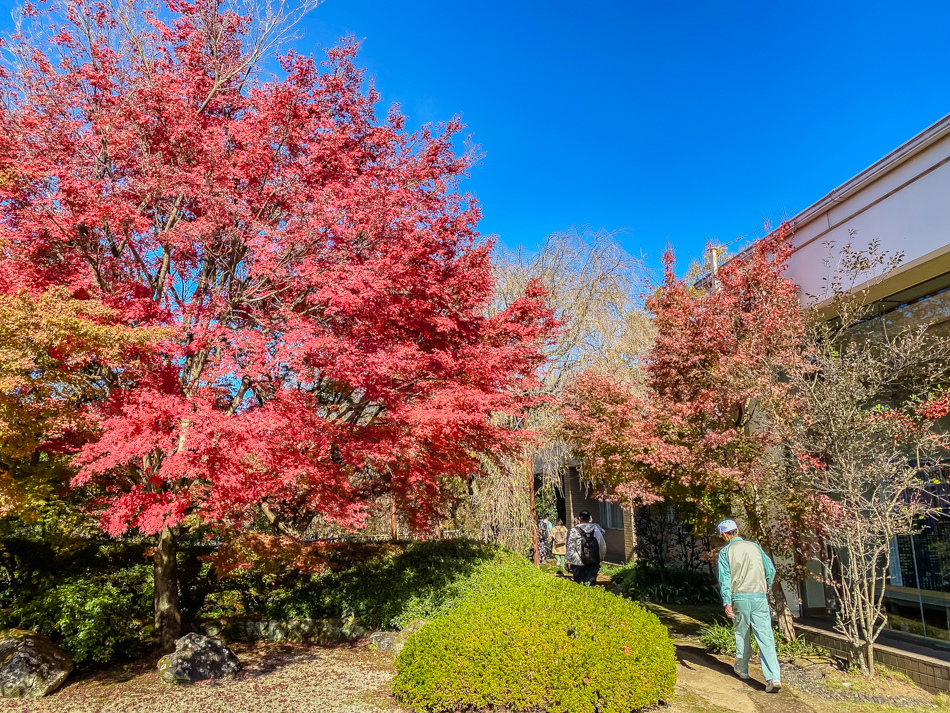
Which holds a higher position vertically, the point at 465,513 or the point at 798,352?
the point at 798,352

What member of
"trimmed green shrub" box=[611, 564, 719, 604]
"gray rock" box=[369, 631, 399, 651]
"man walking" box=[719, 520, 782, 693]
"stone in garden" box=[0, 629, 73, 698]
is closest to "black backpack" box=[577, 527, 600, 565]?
"trimmed green shrub" box=[611, 564, 719, 604]

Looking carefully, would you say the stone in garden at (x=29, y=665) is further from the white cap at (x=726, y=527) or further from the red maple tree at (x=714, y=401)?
the white cap at (x=726, y=527)

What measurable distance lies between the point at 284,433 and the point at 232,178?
3.05 meters

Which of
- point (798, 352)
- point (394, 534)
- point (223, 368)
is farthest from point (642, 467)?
point (394, 534)

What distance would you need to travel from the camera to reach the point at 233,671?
7.18 m

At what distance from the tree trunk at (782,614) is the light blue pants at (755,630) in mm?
1258

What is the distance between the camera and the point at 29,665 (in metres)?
6.44

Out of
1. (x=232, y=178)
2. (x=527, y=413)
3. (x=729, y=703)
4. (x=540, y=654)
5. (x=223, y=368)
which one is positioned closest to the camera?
(x=540, y=654)

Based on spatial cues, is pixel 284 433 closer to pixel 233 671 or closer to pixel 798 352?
pixel 233 671

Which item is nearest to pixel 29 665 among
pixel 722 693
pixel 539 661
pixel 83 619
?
pixel 83 619

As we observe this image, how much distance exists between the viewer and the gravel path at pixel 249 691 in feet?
20.0

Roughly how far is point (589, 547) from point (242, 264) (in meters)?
7.33

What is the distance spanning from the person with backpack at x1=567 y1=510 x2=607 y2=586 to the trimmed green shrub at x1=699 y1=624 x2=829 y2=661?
2660 mm

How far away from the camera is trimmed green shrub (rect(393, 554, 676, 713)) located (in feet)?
17.7
